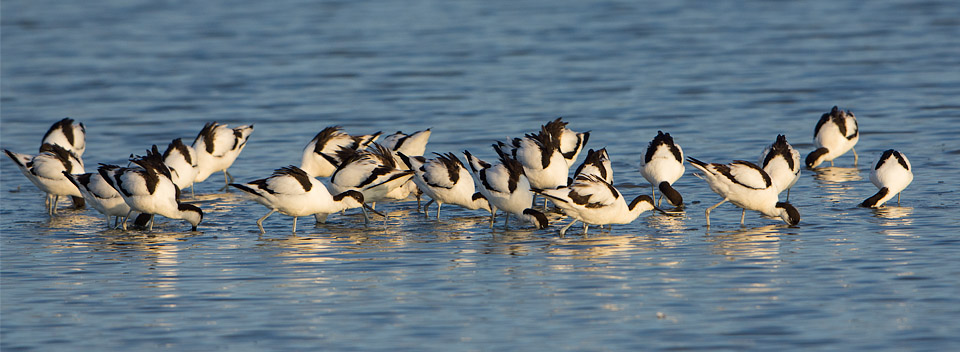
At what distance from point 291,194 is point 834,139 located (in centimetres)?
754

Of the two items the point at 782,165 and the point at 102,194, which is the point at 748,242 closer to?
the point at 782,165

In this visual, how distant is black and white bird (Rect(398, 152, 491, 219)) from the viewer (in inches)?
524

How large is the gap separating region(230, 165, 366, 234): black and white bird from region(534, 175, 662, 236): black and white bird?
8.03 ft

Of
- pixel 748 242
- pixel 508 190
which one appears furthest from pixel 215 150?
pixel 748 242

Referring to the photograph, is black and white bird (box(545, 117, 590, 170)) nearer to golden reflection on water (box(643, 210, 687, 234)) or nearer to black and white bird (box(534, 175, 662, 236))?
golden reflection on water (box(643, 210, 687, 234))

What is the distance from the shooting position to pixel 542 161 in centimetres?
1370

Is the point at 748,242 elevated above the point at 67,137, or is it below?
below

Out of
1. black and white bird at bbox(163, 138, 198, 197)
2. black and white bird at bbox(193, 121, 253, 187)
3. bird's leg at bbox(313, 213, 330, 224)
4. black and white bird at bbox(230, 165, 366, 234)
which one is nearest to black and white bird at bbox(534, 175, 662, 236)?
black and white bird at bbox(230, 165, 366, 234)

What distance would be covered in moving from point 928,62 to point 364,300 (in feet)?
56.6

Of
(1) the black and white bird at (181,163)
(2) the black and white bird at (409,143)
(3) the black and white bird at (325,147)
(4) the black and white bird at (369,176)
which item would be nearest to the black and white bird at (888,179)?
(4) the black and white bird at (369,176)

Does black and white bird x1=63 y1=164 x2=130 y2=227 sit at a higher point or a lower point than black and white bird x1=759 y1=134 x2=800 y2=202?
lower

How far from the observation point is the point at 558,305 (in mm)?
9148

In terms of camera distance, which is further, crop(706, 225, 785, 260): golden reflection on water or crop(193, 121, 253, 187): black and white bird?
crop(193, 121, 253, 187): black and white bird

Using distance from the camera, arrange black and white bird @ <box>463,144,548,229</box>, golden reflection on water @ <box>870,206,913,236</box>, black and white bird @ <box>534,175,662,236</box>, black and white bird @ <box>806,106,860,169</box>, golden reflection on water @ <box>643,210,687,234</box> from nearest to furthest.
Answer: golden reflection on water @ <box>870,206,913,236</box> → black and white bird @ <box>534,175,662,236</box> → golden reflection on water @ <box>643,210,687,234</box> → black and white bird @ <box>463,144,548,229</box> → black and white bird @ <box>806,106,860,169</box>
